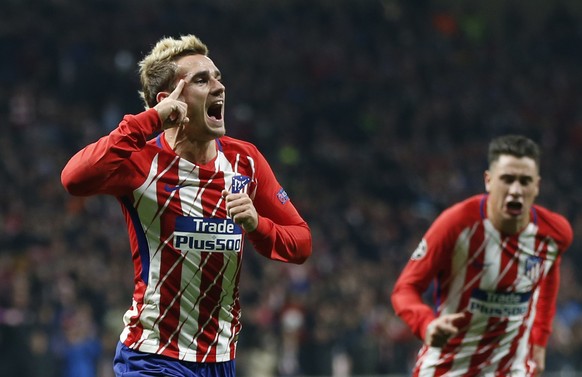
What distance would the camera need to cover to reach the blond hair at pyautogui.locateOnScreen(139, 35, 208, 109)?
4758 mm

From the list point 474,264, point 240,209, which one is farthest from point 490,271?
point 240,209

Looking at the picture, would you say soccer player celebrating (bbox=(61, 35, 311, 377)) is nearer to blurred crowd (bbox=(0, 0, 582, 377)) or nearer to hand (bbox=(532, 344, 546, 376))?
hand (bbox=(532, 344, 546, 376))

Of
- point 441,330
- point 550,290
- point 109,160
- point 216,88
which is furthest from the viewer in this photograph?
point 550,290

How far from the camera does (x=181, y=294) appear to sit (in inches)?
181

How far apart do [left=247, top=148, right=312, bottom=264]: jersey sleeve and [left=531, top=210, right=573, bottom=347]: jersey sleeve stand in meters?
1.81

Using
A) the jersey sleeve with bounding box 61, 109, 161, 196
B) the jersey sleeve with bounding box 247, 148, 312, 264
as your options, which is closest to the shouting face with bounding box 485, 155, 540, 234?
the jersey sleeve with bounding box 247, 148, 312, 264

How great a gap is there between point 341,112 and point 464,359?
40.5 ft

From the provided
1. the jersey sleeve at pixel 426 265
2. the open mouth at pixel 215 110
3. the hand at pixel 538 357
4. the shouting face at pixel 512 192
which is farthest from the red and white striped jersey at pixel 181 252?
→ the hand at pixel 538 357

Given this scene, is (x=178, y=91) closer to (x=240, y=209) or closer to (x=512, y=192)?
(x=240, y=209)

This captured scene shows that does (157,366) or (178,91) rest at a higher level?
(178,91)

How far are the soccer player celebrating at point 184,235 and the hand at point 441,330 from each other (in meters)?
0.68

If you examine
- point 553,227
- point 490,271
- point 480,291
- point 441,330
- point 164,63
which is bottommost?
point 441,330

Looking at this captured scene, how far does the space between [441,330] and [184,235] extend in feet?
3.92

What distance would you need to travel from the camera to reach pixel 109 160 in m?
4.36
